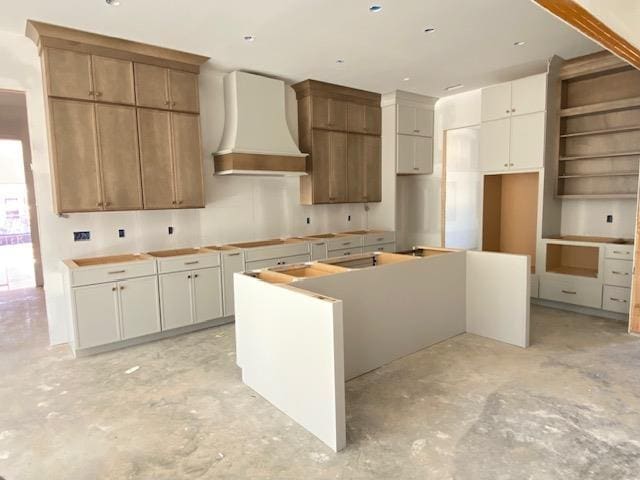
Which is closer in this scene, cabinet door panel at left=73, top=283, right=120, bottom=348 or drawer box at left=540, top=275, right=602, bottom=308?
cabinet door panel at left=73, top=283, right=120, bottom=348

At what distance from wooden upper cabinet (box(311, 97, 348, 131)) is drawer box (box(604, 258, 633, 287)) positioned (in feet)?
12.1

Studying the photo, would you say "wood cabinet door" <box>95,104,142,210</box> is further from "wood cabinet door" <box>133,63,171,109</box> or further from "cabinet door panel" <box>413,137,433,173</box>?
"cabinet door panel" <box>413,137,433,173</box>

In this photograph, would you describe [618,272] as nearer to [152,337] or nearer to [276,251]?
[276,251]

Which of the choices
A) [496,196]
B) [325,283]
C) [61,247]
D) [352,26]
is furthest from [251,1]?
[496,196]

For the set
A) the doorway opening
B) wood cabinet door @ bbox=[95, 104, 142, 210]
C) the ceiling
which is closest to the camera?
the ceiling

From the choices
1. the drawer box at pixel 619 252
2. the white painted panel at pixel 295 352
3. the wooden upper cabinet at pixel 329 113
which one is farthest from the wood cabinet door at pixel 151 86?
the drawer box at pixel 619 252

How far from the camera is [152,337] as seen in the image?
4.07 meters

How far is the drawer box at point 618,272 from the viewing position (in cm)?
430

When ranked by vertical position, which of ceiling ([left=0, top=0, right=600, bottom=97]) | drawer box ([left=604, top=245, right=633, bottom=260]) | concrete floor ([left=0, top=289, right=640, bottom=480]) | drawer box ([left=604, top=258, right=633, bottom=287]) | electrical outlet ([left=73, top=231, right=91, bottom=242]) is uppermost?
ceiling ([left=0, top=0, right=600, bottom=97])

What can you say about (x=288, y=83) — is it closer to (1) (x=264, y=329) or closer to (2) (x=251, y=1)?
(2) (x=251, y=1)

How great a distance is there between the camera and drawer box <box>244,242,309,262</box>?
4.64 m

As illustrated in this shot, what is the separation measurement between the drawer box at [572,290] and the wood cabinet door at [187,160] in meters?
4.29

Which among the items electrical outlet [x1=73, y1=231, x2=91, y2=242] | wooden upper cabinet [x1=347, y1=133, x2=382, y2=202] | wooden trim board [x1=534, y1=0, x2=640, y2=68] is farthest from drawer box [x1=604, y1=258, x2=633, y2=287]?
electrical outlet [x1=73, y1=231, x2=91, y2=242]

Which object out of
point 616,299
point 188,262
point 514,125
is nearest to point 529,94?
point 514,125
